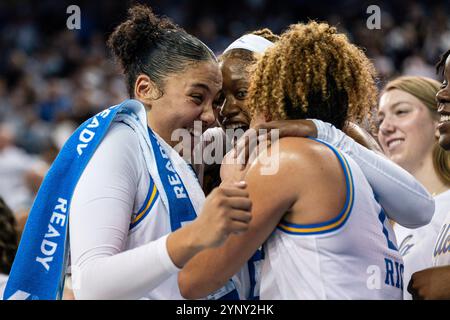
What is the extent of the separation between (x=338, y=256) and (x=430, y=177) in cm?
188

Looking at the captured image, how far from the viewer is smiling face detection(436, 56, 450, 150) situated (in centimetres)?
284

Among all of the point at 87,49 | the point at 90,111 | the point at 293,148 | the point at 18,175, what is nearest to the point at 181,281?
the point at 293,148

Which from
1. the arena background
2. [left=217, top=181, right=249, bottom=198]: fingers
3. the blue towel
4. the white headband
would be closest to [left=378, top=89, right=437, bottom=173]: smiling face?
the white headband

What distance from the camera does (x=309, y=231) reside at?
1896 millimetres

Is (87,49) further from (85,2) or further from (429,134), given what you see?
(429,134)

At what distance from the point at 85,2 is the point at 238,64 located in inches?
369

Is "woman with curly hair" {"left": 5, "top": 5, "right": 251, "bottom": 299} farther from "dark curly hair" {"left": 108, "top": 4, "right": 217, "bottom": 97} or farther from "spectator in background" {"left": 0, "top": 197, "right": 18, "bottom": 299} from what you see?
"spectator in background" {"left": 0, "top": 197, "right": 18, "bottom": 299}

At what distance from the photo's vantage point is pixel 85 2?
1168 centimetres

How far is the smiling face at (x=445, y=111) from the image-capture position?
284 centimetres

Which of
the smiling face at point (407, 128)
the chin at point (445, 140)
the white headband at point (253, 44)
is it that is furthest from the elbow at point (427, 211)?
the smiling face at point (407, 128)

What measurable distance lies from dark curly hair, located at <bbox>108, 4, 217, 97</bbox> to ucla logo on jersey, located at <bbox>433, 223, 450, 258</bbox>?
45.6 inches

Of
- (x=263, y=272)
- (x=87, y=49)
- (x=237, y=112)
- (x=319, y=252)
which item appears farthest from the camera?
(x=87, y=49)

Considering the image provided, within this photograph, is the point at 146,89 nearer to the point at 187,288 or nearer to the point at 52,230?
the point at 52,230

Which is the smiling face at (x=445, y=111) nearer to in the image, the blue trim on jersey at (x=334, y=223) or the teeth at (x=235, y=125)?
the teeth at (x=235, y=125)
